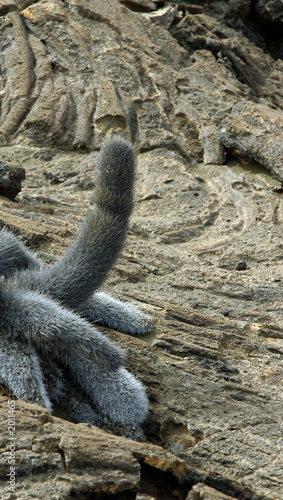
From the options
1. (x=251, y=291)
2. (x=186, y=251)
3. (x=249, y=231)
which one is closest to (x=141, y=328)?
(x=251, y=291)

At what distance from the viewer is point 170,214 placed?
23.7 ft

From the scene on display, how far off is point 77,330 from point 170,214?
4.29 m

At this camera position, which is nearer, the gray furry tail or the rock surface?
the rock surface

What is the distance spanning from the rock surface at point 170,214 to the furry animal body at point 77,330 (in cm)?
17

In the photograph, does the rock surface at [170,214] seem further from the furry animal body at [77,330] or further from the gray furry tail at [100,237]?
the gray furry tail at [100,237]

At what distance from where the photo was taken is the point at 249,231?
6.82m

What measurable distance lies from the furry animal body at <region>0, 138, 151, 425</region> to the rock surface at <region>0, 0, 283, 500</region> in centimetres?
17

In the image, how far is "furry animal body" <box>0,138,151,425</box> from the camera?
10.1 ft

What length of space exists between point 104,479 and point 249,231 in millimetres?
4893

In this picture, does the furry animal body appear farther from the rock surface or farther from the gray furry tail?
the rock surface

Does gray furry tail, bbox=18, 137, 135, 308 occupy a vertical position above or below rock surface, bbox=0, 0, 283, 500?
above

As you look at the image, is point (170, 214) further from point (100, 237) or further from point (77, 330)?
point (77, 330)

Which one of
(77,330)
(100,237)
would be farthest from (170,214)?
(77,330)

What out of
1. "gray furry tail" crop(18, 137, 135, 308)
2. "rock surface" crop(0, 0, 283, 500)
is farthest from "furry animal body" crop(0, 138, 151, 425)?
"rock surface" crop(0, 0, 283, 500)
